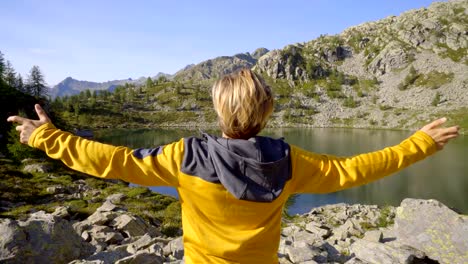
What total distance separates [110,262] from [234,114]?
657 cm

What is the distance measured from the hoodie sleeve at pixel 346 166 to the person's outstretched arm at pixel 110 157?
3.18 ft

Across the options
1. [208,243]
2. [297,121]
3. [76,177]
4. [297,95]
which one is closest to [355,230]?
[208,243]

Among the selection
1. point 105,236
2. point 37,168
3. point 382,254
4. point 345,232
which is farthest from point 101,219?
point 37,168

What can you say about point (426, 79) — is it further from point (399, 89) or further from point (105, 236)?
point (105, 236)

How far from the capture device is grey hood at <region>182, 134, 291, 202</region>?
248cm

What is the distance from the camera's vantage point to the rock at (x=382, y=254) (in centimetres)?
739

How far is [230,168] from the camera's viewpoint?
2471 mm

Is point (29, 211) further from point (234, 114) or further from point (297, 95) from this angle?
point (297, 95)

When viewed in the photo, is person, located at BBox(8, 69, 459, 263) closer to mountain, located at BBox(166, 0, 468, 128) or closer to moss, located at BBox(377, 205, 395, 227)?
moss, located at BBox(377, 205, 395, 227)

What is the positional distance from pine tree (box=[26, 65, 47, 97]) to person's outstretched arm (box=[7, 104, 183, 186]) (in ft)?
432

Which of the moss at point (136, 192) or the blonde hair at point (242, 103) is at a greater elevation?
the blonde hair at point (242, 103)

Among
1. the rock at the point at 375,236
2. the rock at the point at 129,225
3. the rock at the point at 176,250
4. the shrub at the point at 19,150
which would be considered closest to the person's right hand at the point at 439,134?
the rock at the point at 176,250

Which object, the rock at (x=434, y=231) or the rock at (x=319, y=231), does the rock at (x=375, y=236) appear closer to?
the rock at (x=434, y=231)

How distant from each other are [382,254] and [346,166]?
5.85 meters
